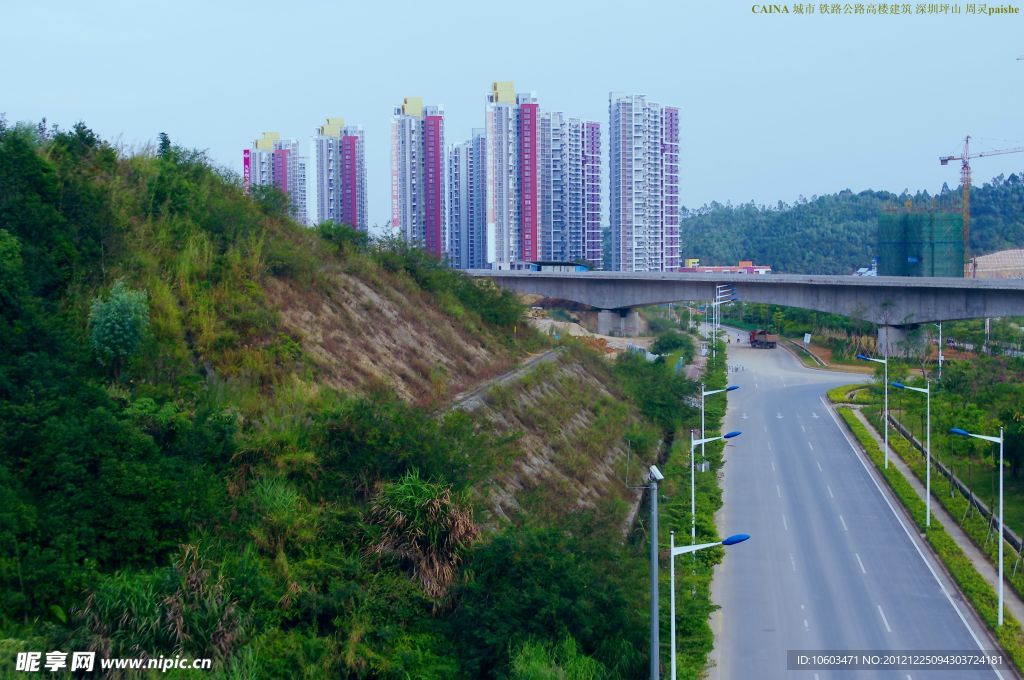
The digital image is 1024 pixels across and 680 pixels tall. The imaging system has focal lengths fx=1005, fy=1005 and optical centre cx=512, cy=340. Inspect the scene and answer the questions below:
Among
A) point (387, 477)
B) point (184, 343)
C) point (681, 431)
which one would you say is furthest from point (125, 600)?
point (681, 431)

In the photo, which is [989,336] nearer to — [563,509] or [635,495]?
[635,495]

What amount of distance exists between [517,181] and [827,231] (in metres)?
49.8

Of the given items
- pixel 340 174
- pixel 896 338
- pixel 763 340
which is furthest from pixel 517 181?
pixel 896 338

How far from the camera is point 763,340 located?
Answer: 198ft

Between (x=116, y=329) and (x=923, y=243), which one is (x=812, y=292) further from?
(x=116, y=329)

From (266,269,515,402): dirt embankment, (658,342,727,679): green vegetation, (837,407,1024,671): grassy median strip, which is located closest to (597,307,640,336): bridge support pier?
(658,342,727,679): green vegetation

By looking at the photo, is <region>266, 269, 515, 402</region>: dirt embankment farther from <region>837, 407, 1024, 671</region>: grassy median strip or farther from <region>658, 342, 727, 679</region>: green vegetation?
<region>837, 407, 1024, 671</region>: grassy median strip

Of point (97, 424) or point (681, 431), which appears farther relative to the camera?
point (681, 431)

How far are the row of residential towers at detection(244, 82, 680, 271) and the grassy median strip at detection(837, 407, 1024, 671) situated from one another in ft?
145

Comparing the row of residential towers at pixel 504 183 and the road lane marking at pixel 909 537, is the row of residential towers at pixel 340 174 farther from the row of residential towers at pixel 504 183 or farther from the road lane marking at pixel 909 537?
the road lane marking at pixel 909 537

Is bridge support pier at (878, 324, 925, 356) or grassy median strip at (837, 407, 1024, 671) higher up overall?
bridge support pier at (878, 324, 925, 356)

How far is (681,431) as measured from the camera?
3083 centimetres

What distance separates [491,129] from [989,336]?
34675 millimetres

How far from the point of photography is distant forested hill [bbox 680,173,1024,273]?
98.6 meters
